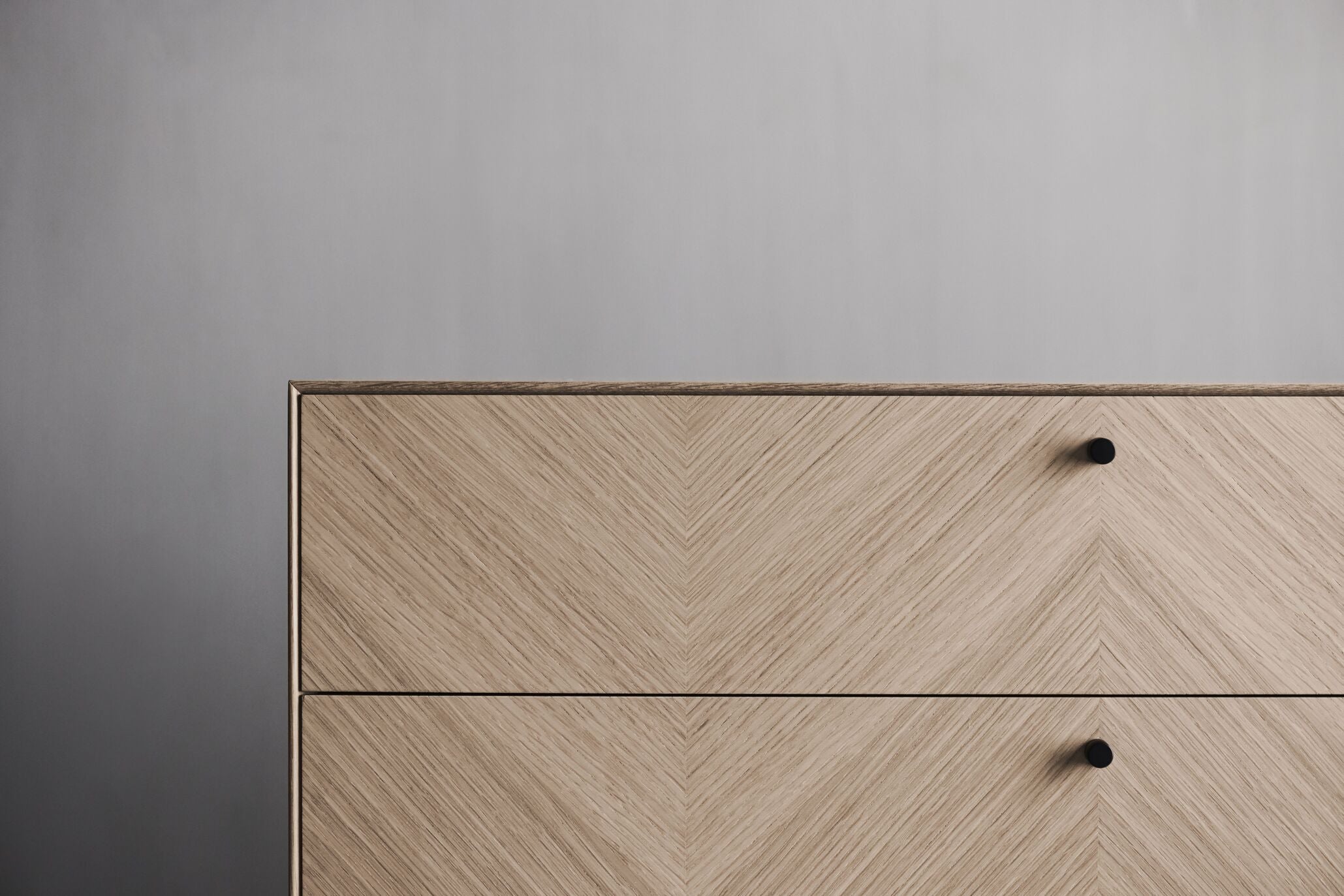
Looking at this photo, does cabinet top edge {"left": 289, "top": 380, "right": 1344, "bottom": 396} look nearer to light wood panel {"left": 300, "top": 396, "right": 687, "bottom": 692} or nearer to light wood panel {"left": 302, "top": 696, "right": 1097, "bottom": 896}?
light wood panel {"left": 300, "top": 396, "right": 687, "bottom": 692}

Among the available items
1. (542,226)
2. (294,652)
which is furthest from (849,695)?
(542,226)

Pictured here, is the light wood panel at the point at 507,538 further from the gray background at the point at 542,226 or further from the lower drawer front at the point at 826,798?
the gray background at the point at 542,226

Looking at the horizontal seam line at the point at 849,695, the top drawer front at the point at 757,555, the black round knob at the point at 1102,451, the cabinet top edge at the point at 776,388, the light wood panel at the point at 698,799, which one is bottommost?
the light wood panel at the point at 698,799

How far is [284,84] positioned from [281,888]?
1186mm

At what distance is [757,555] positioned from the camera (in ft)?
2.46

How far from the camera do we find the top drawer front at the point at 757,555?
747 mm

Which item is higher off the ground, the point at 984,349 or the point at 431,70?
the point at 431,70

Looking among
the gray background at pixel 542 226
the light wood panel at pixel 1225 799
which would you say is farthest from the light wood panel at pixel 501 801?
the gray background at pixel 542 226

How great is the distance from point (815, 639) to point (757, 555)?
0.09 m

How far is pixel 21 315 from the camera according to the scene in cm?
130

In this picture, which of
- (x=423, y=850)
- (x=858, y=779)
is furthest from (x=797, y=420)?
(x=423, y=850)

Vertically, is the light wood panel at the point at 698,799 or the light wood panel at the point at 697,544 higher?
the light wood panel at the point at 697,544

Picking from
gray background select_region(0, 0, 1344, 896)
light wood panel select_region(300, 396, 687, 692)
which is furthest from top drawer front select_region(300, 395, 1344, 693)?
gray background select_region(0, 0, 1344, 896)

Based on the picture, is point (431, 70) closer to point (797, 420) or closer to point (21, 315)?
point (21, 315)
